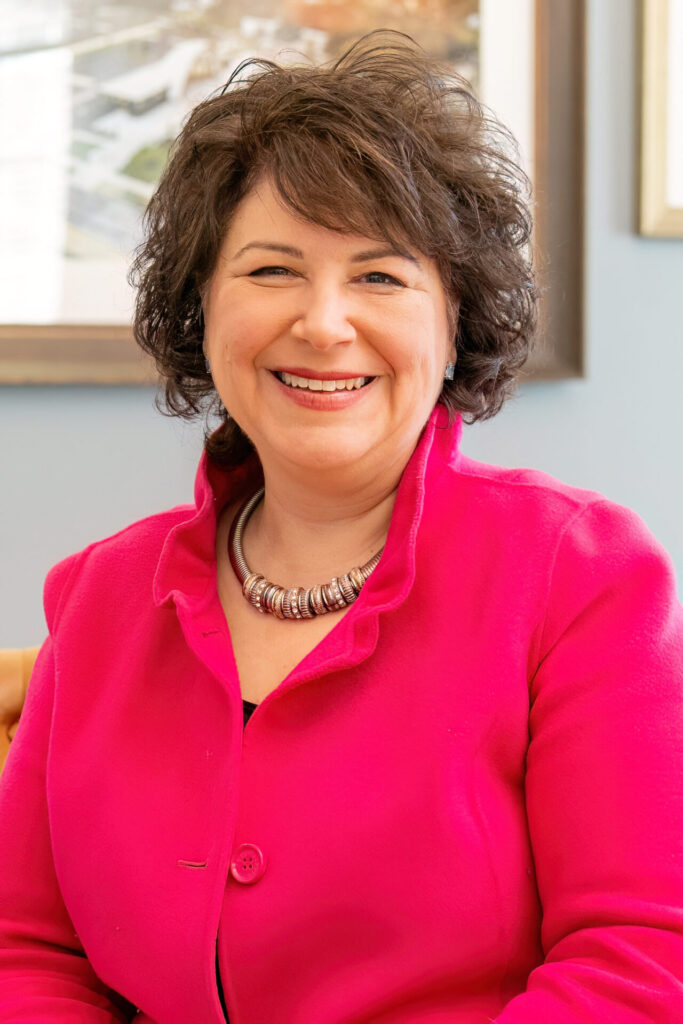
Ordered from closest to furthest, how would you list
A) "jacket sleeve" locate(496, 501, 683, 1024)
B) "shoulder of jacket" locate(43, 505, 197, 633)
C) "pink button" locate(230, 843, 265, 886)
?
"jacket sleeve" locate(496, 501, 683, 1024), "pink button" locate(230, 843, 265, 886), "shoulder of jacket" locate(43, 505, 197, 633)

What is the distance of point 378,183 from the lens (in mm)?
1093

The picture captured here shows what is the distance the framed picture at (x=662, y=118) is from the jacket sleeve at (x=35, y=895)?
119 cm

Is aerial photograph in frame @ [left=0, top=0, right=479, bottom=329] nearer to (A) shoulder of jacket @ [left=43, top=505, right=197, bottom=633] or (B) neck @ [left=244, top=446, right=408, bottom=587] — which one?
(A) shoulder of jacket @ [left=43, top=505, right=197, bottom=633]

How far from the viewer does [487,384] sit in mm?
1312

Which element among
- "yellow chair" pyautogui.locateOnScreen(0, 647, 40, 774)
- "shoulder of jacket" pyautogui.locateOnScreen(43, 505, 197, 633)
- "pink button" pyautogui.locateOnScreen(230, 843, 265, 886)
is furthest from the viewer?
"yellow chair" pyautogui.locateOnScreen(0, 647, 40, 774)

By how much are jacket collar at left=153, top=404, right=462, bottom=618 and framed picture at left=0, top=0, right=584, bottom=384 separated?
1.67ft

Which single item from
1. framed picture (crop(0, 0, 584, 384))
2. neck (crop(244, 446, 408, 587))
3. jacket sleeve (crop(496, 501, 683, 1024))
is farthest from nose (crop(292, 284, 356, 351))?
framed picture (crop(0, 0, 584, 384))

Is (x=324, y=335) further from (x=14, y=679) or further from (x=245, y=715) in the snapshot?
(x=14, y=679)

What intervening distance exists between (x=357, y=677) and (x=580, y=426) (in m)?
0.94

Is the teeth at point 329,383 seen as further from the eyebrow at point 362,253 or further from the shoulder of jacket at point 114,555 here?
the shoulder of jacket at point 114,555

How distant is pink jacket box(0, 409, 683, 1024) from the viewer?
3.19 ft

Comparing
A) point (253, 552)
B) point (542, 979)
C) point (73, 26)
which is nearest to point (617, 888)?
point (542, 979)

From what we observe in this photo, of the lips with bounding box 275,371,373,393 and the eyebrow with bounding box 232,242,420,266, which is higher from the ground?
the eyebrow with bounding box 232,242,420,266

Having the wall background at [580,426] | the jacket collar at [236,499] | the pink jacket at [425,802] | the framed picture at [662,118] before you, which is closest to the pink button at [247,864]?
the pink jacket at [425,802]
